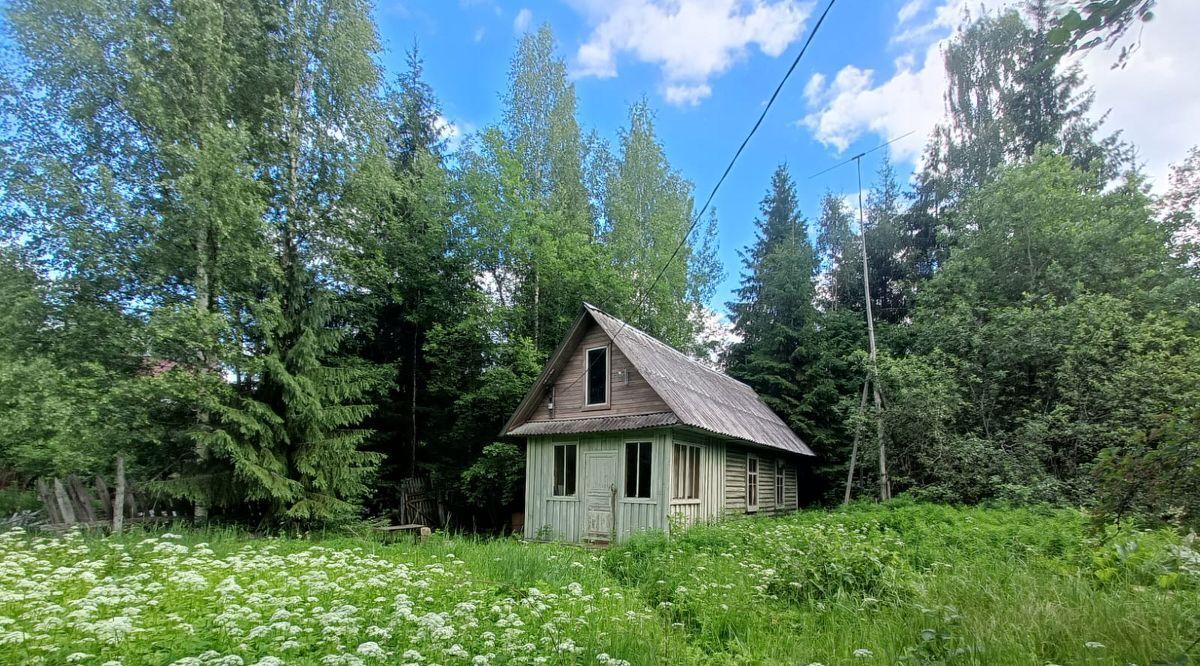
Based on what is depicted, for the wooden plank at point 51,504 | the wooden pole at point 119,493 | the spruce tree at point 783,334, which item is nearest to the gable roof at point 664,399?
the spruce tree at point 783,334

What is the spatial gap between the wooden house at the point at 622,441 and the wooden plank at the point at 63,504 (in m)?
8.88

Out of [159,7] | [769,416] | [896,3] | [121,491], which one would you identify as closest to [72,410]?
[121,491]

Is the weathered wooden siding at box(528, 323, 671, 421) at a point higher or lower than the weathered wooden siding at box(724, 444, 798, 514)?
higher

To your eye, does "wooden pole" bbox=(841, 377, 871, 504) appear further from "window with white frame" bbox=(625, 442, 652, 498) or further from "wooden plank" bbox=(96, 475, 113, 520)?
"wooden plank" bbox=(96, 475, 113, 520)

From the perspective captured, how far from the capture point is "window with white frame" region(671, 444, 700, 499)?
1232cm

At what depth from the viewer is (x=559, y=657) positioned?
3752mm

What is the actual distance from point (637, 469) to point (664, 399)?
197cm

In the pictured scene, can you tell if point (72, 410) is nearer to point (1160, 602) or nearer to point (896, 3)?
point (896, 3)

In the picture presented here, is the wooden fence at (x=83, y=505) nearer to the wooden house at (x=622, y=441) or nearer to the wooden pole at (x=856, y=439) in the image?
the wooden house at (x=622, y=441)

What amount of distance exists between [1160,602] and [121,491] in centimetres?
1530

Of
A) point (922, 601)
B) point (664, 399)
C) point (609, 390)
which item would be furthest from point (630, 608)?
point (609, 390)

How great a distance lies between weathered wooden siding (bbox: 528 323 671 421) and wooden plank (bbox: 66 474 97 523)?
931 cm

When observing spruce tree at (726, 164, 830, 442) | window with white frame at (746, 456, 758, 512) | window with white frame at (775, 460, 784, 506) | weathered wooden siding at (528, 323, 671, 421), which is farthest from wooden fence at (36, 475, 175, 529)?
spruce tree at (726, 164, 830, 442)

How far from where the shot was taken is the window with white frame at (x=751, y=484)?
Answer: 1594 centimetres
